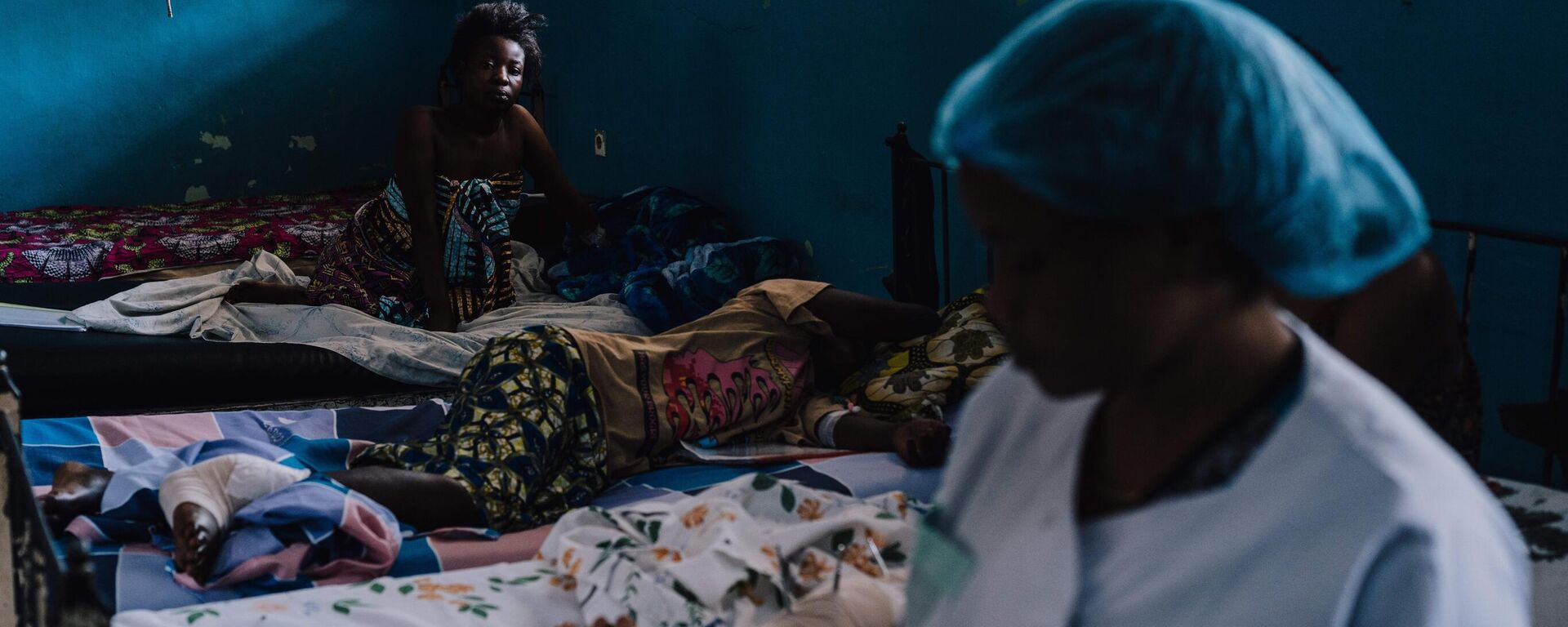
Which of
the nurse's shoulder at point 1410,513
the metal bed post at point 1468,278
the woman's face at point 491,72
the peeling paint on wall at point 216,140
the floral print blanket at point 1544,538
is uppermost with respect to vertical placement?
the woman's face at point 491,72

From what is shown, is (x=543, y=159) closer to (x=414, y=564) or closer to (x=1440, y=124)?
(x=414, y=564)

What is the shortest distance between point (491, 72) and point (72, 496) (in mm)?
1978


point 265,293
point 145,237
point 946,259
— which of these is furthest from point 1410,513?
point 145,237

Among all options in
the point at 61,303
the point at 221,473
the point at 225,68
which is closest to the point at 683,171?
the point at 61,303

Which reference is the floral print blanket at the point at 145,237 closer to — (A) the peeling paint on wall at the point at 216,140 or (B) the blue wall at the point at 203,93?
(B) the blue wall at the point at 203,93

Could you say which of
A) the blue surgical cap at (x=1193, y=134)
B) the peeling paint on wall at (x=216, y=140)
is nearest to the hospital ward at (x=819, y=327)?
the blue surgical cap at (x=1193, y=134)

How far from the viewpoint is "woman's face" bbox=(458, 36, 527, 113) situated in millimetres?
3668

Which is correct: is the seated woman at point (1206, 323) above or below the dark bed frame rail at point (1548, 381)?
above

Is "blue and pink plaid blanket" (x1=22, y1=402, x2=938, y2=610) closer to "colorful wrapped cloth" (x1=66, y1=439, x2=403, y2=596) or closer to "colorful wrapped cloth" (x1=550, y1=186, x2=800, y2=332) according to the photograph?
"colorful wrapped cloth" (x1=66, y1=439, x2=403, y2=596)

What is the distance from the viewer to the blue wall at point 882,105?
6.03 feet

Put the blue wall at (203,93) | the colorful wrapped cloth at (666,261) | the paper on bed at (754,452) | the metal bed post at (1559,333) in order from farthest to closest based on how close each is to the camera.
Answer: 1. the blue wall at (203,93)
2. the colorful wrapped cloth at (666,261)
3. the paper on bed at (754,452)
4. the metal bed post at (1559,333)

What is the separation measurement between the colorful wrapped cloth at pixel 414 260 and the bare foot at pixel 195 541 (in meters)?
1.73

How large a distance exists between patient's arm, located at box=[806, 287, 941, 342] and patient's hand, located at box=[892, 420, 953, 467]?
0.33 meters

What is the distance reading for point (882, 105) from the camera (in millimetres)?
3227
